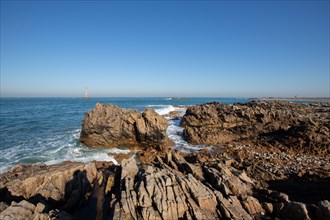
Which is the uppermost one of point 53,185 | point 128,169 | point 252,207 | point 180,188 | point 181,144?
point 128,169

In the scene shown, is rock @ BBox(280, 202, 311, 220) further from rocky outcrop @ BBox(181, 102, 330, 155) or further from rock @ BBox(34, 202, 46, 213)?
rocky outcrop @ BBox(181, 102, 330, 155)

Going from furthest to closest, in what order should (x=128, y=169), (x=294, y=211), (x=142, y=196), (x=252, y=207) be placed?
(x=128, y=169)
(x=252, y=207)
(x=294, y=211)
(x=142, y=196)

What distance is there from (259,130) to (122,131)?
594 inches

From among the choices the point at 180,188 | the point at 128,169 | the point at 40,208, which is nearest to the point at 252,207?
the point at 180,188

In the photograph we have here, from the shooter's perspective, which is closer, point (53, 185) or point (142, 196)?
point (142, 196)

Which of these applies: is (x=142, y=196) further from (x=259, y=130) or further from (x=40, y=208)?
(x=259, y=130)

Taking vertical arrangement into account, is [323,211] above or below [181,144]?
above

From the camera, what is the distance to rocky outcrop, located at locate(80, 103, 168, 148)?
19875mm

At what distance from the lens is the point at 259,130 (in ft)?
70.5

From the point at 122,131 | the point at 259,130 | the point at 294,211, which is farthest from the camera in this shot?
the point at 259,130

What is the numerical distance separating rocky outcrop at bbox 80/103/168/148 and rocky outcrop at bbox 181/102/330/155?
3864 millimetres

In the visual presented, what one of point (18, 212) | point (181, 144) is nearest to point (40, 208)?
point (18, 212)

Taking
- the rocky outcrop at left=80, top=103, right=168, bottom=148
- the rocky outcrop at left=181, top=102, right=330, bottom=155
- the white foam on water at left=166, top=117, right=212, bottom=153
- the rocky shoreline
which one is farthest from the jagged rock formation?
the rocky outcrop at left=181, top=102, right=330, bottom=155

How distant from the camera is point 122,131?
65.8ft
